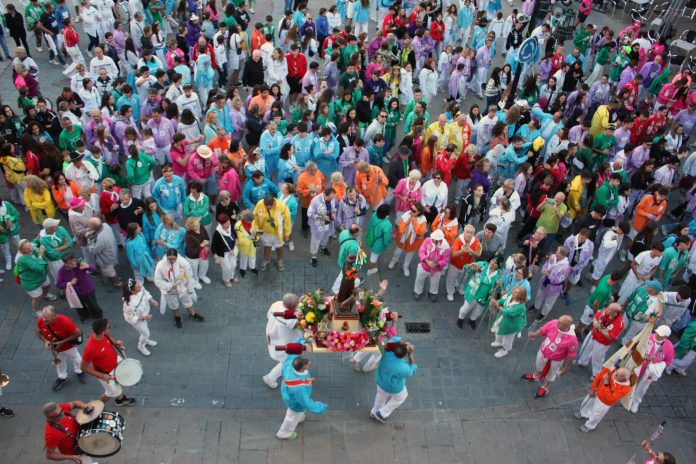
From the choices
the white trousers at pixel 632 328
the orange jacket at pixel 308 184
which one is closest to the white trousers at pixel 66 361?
the orange jacket at pixel 308 184

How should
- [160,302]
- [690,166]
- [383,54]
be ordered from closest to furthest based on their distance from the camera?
1. [160,302]
2. [690,166]
3. [383,54]

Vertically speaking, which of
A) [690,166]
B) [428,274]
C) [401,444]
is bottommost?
[401,444]

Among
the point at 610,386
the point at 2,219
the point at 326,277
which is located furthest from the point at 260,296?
the point at 610,386

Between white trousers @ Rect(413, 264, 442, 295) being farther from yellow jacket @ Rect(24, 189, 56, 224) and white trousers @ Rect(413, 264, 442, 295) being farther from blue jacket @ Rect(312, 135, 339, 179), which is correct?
yellow jacket @ Rect(24, 189, 56, 224)

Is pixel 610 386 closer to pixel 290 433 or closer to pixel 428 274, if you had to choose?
pixel 428 274

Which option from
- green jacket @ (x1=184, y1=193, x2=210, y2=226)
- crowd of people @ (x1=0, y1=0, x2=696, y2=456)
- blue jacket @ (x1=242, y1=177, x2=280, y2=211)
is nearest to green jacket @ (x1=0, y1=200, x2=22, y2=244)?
crowd of people @ (x1=0, y1=0, x2=696, y2=456)

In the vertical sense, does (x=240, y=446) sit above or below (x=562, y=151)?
below

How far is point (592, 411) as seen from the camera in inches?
340

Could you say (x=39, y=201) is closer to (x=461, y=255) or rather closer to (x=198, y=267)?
(x=198, y=267)

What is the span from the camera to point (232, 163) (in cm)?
1148

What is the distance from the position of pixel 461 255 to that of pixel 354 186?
2.99 meters

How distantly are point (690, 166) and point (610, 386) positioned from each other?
7276 millimetres

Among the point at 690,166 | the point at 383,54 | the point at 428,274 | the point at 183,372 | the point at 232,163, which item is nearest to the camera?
the point at 183,372

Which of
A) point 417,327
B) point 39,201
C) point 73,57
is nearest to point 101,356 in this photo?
point 39,201
